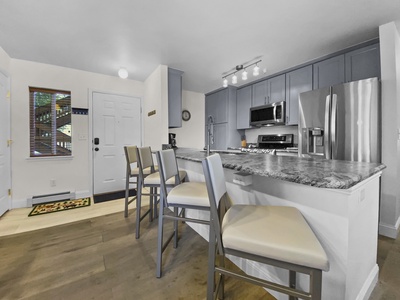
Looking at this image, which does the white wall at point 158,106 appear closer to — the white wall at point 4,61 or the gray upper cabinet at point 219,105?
the gray upper cabinet at point 219,105

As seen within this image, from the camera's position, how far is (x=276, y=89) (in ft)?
11.4

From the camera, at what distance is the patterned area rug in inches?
104

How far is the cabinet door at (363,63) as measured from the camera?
227 cm

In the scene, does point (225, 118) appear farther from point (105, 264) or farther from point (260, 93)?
point (105, 264)

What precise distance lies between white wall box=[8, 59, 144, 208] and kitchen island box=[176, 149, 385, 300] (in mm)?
3370

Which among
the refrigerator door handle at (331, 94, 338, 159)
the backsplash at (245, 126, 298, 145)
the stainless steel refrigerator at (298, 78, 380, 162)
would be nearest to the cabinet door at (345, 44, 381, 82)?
the stainless steel refrigerator at (298, 78, 380, 162)

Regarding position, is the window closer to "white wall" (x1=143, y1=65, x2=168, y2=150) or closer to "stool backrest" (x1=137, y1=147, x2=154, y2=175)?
"white wall" (x1=143, y1=65, x2=168, y2=150)

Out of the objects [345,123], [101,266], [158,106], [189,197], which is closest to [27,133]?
[158,106]

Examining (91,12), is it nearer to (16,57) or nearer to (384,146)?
(16,57)

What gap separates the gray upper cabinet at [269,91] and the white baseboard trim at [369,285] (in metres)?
2.86

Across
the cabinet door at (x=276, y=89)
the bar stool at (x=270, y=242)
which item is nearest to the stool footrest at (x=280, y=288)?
the bar stool at (x=270, y=242)

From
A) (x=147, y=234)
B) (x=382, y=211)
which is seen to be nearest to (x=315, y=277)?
(x=147, y=234)

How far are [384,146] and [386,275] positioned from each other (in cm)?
137

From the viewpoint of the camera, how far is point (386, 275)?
134cm
